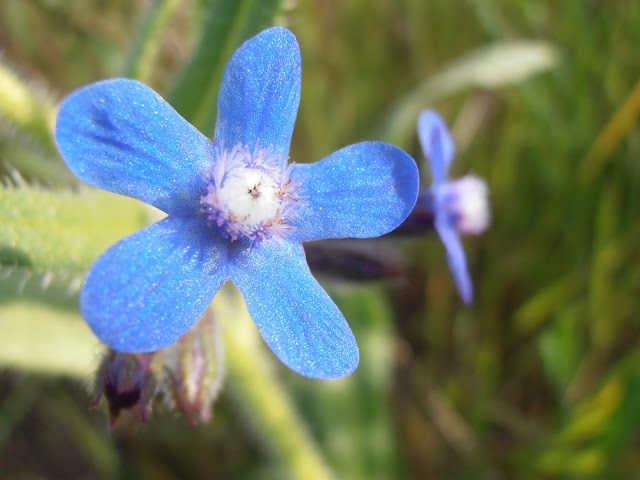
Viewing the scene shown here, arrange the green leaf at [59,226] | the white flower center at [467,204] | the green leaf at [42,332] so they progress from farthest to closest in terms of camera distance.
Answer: the green leaf at [42,332] < the white flower center at [467,204] < the green leaf at [59,226]

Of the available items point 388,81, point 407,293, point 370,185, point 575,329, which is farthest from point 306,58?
point 370,185

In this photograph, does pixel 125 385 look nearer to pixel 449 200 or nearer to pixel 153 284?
pixel 153 284

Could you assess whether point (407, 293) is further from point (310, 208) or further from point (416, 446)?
point (310, 208)

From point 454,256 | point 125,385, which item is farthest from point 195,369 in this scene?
point 454,256

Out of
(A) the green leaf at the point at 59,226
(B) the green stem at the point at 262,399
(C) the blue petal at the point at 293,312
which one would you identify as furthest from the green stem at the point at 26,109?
(C) the blue petal at the point at 293,312

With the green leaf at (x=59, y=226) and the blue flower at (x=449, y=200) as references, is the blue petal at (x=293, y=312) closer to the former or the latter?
the green leaf at (x=59, y=226)

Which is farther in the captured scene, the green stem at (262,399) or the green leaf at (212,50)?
the green stem at (262,399)
